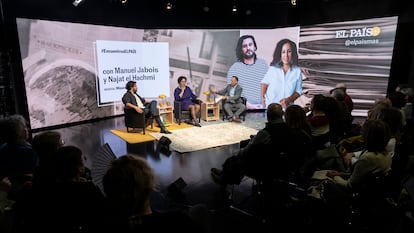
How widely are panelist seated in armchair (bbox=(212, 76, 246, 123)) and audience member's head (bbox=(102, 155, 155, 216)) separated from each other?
240 inches

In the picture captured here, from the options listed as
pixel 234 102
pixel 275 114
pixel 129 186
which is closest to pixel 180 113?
pixel 234 102

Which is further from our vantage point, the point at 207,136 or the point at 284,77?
the point at 284,77

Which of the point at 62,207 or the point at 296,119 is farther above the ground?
the point at 296,119

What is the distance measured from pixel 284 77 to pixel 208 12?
3.02m

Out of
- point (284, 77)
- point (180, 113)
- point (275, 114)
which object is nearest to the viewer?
point (275, 114)

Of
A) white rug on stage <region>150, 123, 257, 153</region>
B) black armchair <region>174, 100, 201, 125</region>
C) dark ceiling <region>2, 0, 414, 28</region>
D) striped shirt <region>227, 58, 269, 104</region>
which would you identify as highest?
dark ceiling <region>2, 0, 414, 28</region>

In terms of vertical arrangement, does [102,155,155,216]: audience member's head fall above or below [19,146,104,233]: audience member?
above

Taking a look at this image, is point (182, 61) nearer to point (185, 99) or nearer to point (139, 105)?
point (185, 99)

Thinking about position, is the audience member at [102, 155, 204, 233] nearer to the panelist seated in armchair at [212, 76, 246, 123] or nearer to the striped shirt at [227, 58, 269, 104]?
the panelist seated in armchair at [212, 76, 246, 123]

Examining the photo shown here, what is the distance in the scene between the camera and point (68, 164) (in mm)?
1665

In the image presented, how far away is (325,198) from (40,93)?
5.96 meters

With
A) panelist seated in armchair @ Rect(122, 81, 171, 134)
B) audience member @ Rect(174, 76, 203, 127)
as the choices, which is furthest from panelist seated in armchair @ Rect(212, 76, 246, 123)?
panelist seated in armchair @ Rect(122, 81, 171, 134)

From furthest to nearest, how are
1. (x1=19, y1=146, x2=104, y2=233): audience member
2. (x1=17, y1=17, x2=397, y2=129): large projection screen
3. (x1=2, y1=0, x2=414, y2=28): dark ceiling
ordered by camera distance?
(x1=2, y1=0, x2=414, y2=28): dark ceiling, (x1=17, y1=17, x2=397, y2=129): large projection screen, (x1=19, y1=146, x2=104, y2=233): audience member

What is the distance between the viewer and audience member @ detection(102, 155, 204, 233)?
3.60 ft
